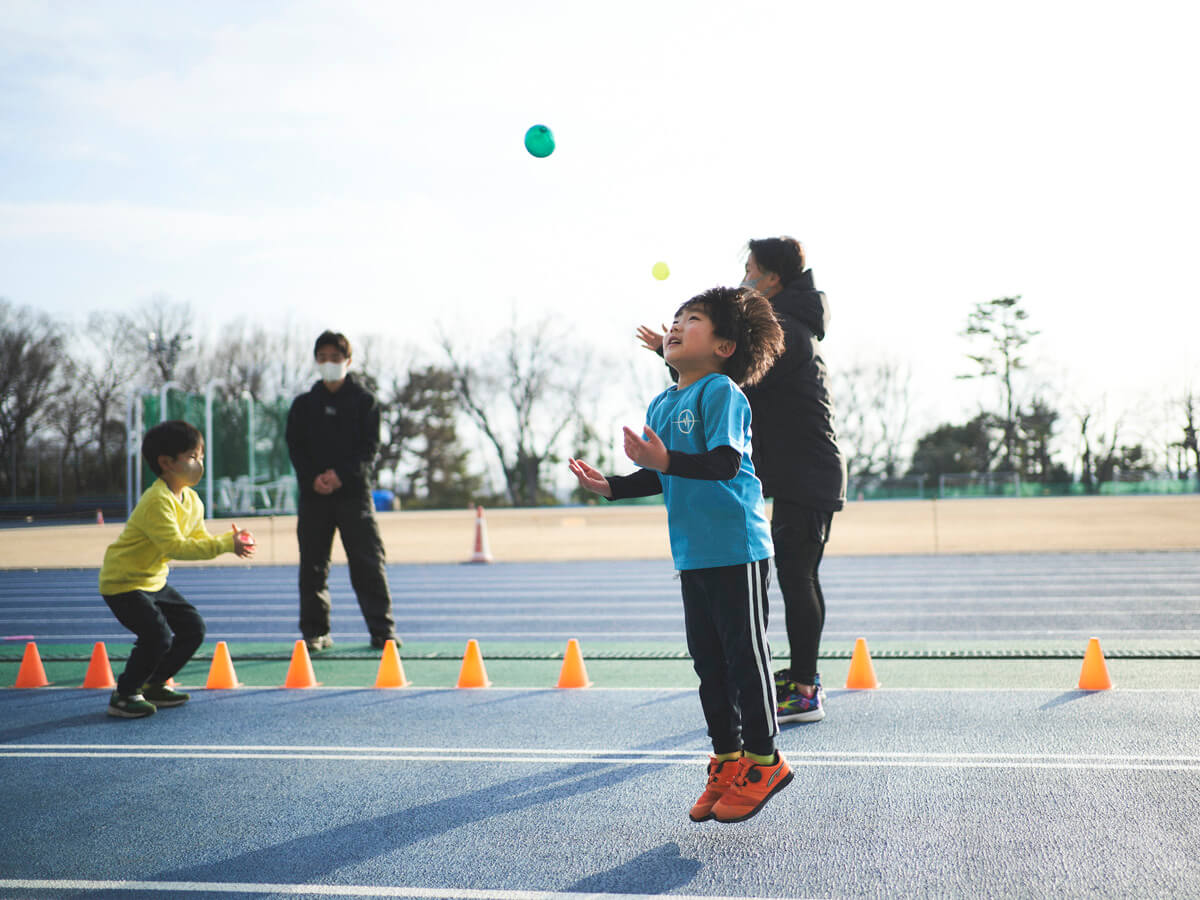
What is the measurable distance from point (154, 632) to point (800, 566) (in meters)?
3.28

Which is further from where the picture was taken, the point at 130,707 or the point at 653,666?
the point at 653,666

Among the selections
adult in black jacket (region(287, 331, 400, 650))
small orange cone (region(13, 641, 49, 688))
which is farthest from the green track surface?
adult in black jacket (region(287, 331, 400, 650))

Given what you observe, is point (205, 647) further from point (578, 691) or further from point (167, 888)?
point (167, 888)

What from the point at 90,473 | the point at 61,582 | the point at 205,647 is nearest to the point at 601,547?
the point at 61,582

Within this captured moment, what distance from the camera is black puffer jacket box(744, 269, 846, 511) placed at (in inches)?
187

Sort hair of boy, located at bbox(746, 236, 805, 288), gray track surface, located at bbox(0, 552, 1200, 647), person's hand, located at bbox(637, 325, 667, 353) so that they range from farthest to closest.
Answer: gray track surface, located at bbox(0, 552, 1200, 647)
hair of boy, located at bbox(746, 236, 805, 288)
person's hand, located at bbox(637, 325, 667, 353)

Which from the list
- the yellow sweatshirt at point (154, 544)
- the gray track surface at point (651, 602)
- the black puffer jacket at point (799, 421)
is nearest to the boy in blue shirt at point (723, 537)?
the black puffer jacket at point (799, 421)

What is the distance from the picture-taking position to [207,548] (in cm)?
523

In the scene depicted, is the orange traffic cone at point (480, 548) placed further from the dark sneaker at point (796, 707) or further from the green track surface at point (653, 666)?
the dark sneaker at point (796, 707)

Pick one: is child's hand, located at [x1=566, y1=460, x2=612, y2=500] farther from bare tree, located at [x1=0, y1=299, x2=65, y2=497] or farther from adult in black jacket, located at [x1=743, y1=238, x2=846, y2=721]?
bare tree, located at [x1=0, y1=299, x2=65, y2=497]

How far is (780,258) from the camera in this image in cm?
488

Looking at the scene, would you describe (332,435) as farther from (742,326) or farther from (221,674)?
(742,326)

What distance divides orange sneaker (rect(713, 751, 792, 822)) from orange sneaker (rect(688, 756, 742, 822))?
0.03 meters

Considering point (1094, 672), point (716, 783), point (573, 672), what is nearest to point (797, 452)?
point (716, 783)
